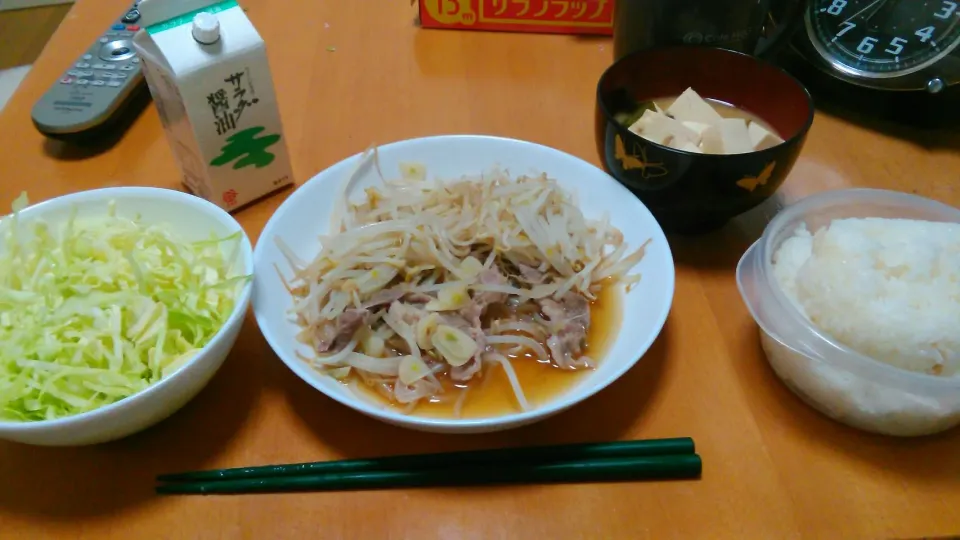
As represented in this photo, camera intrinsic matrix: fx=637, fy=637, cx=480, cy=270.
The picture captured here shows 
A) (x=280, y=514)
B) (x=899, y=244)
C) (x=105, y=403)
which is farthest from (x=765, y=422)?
(x=105, y=403)

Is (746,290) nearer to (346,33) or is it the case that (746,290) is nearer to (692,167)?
(692,167)

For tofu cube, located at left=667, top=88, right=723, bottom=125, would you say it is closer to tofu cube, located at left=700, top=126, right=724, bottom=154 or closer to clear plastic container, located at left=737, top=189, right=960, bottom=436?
tofu cube, located at left=700, top=126, right=724, bottom=154

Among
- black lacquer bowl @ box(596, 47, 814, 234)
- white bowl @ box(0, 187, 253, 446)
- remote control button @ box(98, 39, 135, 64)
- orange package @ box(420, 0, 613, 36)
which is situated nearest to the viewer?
white bowl @ box(0, 187, 253, 446)

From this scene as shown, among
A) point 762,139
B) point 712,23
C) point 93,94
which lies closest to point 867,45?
point 712,23

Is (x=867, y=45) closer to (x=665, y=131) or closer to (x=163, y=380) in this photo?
(x=665, y=131)

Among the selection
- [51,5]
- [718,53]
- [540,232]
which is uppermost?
[718,53]

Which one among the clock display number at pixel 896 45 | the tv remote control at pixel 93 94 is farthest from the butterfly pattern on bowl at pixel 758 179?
the tv remote control at pixel 93 94

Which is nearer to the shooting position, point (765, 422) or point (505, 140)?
point (765, 422)

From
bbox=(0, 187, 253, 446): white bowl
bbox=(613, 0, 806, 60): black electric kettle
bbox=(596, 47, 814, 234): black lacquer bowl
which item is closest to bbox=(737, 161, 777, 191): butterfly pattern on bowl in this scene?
bbox=(596, 47, 814, 234): black lacquer bowl
